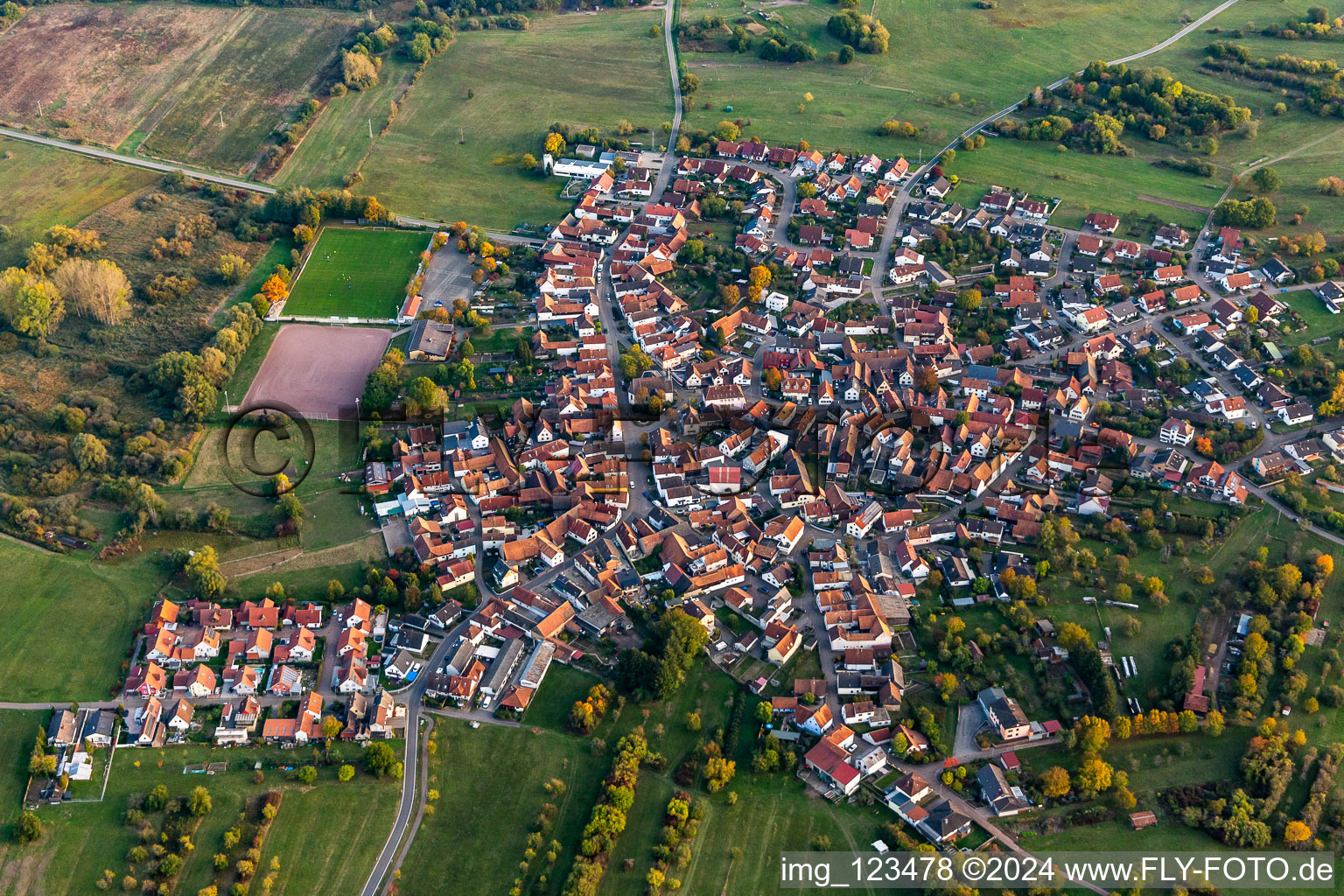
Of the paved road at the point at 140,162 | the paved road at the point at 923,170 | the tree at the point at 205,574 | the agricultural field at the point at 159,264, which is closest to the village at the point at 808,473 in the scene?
the paved road at the point at 923,170

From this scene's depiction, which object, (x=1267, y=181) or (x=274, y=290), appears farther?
(x=1267, y=181)

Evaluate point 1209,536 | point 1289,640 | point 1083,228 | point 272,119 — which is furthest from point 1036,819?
point 272,119

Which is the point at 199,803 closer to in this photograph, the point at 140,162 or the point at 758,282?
the point at 758,282

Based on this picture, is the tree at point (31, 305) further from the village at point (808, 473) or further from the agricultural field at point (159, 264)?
the village at point (808, 473)

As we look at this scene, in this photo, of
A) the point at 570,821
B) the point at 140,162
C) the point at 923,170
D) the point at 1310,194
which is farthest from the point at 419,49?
the point at 570,821

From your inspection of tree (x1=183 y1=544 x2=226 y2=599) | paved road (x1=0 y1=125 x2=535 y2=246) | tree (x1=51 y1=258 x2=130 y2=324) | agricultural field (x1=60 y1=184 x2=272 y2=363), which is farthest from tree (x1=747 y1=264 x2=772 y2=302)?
tree (x1=51 y1=258 x2=130 y2=324)
